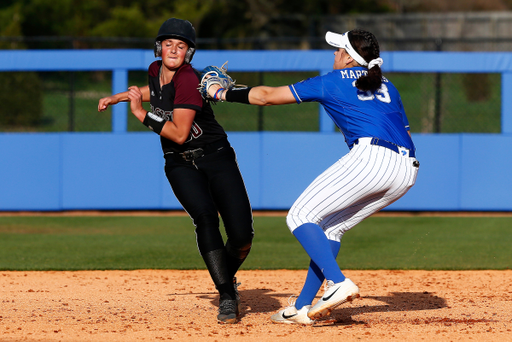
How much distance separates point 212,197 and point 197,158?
287 mm

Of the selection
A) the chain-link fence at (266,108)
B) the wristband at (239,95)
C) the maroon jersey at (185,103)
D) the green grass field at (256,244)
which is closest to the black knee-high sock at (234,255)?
the maroon jersey at (185,103)

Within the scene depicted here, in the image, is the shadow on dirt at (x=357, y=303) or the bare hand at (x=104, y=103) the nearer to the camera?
the bare hand at (x=104, y=103)

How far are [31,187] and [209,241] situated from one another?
284 inches

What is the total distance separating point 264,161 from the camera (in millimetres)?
11008

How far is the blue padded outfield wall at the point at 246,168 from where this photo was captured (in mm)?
10906

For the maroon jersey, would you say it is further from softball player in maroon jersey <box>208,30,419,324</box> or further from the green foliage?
the green foliage

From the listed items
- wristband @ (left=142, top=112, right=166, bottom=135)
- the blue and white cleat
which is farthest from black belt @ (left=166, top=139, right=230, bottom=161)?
the blue and white cleat

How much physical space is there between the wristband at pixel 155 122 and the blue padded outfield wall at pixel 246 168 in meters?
6.34

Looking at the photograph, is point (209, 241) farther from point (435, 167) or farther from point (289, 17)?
point (289, 17)

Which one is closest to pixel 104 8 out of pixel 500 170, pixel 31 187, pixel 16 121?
pixel 16 121

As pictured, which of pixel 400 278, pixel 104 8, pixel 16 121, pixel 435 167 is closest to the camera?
pixel 400 278

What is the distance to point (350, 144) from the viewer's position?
432 centimetres

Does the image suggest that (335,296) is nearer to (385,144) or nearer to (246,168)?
(385,144)

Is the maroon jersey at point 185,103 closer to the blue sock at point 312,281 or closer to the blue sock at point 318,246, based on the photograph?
the blue sock at point 318,246
